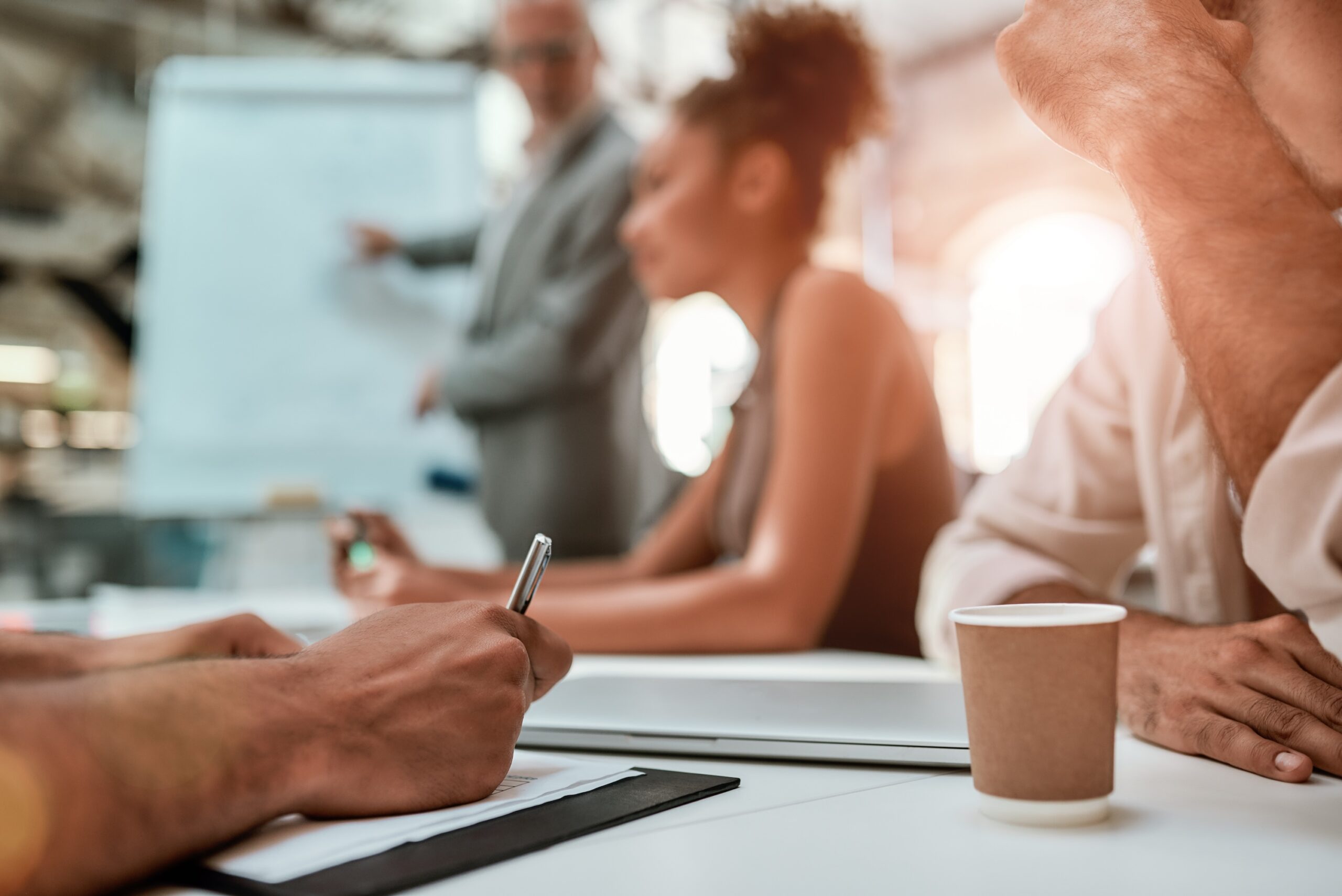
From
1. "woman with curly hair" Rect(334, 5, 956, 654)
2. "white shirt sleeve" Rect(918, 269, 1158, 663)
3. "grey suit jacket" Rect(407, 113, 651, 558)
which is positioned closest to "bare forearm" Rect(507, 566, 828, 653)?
"woman with curly hair" Rect(334, 5, 956, 654)

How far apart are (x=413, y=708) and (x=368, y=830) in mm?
49

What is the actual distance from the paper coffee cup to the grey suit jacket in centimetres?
158

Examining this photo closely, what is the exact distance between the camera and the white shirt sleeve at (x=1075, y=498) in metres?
0.89

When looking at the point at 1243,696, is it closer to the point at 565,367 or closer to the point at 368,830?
the point at 368,830

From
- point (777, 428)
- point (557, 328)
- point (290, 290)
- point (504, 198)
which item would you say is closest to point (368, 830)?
point (777, 428)

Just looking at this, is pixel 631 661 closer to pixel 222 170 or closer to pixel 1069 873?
pixel 1069 873

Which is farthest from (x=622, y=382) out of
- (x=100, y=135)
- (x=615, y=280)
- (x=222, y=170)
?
(x=100, y=135)

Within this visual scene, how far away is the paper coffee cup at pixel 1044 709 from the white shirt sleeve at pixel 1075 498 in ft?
1.53

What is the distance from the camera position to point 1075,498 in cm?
91

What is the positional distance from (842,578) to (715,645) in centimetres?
20

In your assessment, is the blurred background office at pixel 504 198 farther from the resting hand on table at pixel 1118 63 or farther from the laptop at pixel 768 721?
the resting hand on table at pixel 1118 63

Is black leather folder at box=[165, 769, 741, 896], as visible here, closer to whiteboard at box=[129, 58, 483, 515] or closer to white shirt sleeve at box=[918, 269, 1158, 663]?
white shirt sleeve at box=[918, 269, 1158, 663]

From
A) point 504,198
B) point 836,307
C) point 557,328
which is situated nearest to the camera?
point 836,307

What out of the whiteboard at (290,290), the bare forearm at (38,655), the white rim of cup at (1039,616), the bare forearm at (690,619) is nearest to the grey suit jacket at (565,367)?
the whiteboard at (290,290)
